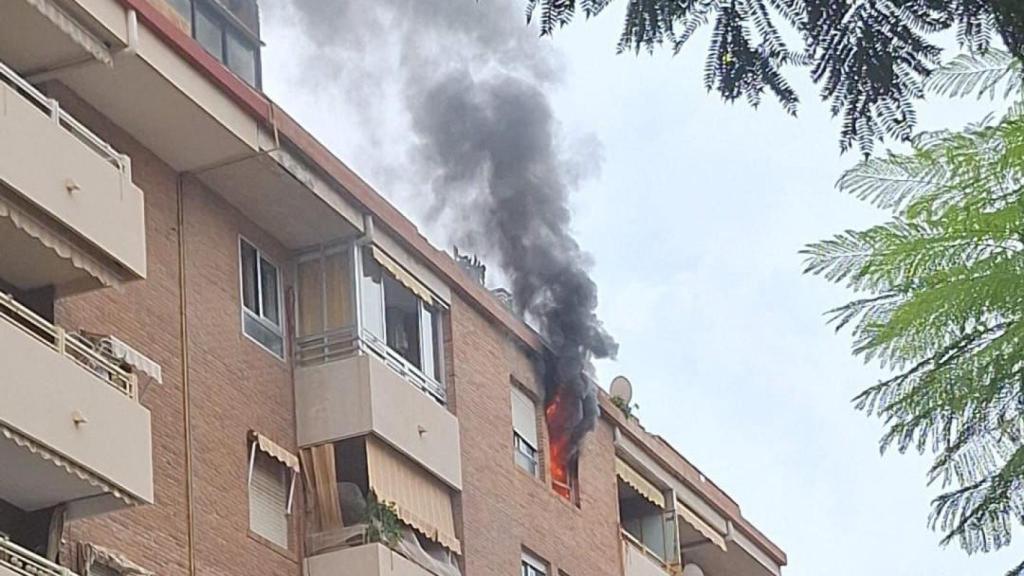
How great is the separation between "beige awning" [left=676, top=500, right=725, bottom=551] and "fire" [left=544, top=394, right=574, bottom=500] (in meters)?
4.13

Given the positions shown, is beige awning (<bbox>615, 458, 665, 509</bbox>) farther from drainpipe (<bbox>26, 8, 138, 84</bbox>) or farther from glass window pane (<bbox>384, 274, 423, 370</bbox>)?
drainpipe (<bbox>26, 8, 138, 84</bbox>)

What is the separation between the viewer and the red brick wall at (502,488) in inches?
1016

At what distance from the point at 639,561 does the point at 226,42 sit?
35.4ft

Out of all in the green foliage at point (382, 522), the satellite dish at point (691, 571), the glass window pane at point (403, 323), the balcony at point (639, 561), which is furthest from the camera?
the satellite dish at point (691, 571)

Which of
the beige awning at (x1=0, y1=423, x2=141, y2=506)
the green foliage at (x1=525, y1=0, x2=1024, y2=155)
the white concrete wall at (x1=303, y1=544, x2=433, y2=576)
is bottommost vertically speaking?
the green foliage at (x1=525, y1=0, x2=1024, y2=155)

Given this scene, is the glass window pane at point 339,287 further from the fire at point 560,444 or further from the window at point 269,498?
the fire at point 560,444

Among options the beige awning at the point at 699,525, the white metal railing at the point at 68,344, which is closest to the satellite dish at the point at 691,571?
the beige awning at the point at 699,525

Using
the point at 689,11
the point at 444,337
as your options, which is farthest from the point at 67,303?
the point at 689,11

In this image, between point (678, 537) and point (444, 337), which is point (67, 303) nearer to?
point (444, 337)

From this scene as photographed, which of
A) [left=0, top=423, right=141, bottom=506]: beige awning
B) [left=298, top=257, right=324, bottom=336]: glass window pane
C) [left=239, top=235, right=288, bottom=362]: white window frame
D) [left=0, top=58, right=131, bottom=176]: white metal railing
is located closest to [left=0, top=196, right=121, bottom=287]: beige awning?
[left=0, top=58, right=131, bottom=176]: white metal railing

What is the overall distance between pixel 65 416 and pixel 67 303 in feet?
7.17

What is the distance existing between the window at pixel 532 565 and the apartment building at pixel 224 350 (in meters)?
0.06

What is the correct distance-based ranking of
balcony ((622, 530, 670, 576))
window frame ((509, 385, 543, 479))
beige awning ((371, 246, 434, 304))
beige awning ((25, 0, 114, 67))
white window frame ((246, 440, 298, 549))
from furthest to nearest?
1. balcony ((622, 530, 670, 576))
2. window frame ((509, 385, 543, 479))
3. beige awning ((371, 246, 434, 304))
4. white window frame ((246, 440, 298, 549))
5. beige awning ((25, 0, 114, 67))

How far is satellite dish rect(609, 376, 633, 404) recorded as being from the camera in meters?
32.8
